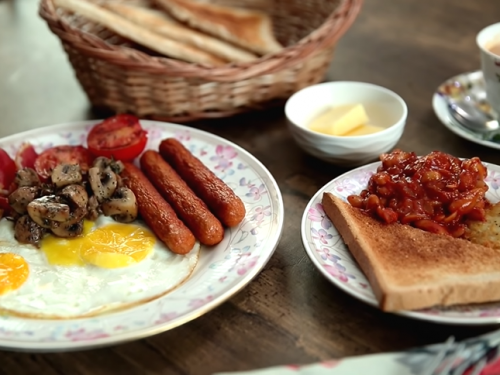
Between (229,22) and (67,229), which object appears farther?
(229,22)

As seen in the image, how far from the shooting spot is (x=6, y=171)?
1924mm

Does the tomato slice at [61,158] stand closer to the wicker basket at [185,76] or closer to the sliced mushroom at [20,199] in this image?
the sliced mushroom at [20,199]

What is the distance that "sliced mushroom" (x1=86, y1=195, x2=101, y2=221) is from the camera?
177 centimetres

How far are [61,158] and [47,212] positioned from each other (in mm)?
395

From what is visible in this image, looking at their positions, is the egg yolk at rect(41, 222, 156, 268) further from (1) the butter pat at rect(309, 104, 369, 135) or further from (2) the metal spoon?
(2) the metal spoon

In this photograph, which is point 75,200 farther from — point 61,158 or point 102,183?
point 61,158

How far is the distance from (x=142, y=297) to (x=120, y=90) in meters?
1.13

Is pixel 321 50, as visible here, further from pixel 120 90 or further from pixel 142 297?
pixel 142 297

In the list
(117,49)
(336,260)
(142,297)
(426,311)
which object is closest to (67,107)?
(117,49)

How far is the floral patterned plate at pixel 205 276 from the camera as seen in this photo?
4.27 ft

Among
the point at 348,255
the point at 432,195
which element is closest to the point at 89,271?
the point at 348,255

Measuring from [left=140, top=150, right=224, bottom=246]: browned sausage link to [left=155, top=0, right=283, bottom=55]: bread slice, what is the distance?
2.76 feet

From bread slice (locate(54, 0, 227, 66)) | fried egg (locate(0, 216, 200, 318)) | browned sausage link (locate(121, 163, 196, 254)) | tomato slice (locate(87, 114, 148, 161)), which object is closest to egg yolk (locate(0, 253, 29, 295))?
fried egg (locate(0, 216, 200, 318))

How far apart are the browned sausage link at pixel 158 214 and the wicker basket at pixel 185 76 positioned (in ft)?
1.49
